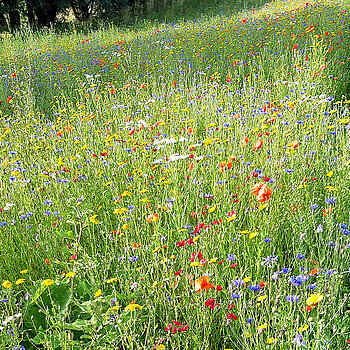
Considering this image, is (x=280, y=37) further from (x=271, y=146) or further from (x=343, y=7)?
(x=271, y=146)

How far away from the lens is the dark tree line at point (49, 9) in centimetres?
1631

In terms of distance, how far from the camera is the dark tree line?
16312mm

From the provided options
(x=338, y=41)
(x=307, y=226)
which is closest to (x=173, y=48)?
(x=338, y=41)

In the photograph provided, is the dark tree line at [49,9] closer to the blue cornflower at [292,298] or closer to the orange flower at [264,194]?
the orange flower at [264,194]

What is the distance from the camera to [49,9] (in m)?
17.1

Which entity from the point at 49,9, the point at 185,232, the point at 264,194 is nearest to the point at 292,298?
the point at 264,194

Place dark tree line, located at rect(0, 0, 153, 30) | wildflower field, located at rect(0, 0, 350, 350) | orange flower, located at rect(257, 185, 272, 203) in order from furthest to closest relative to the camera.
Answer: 1. dark tree line, located at rect(0, 0, 153, 30)
2. orange flower, located at rect(257, 185, 272, 203)
3. wildflower field, located at rect(0, 0, 350, 350)

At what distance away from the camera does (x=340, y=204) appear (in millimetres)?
2146

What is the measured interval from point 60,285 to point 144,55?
18.9ft

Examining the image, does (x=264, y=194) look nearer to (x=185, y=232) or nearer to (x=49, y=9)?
(x=185, y=232)

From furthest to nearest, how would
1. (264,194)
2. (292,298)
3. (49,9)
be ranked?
(49,9)
(264,194)
(292,298)

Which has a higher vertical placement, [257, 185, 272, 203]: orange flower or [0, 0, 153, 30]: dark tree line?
[0, 0, 153, 30]: dark tree line

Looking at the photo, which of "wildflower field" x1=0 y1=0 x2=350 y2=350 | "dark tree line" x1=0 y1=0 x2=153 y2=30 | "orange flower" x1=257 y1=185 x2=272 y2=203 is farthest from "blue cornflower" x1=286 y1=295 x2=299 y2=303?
"dark tree line" x1=0 y1=0 x2=153 y2=30

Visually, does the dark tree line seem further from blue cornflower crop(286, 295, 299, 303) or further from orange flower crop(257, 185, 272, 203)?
blue cornflower crop(286, 295, 299, 303)
